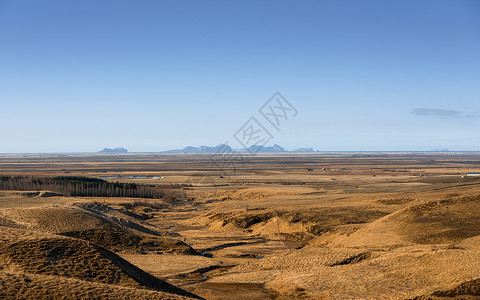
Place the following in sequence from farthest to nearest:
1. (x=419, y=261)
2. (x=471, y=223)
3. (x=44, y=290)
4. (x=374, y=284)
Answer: (x=471, y=223)
(x=419, y=261)
(x=374, y=284)
(x=44, y=290)

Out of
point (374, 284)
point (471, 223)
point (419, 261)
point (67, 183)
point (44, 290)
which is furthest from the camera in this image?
point (67, 183)

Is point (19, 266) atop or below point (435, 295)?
atop

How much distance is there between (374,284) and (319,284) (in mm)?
2758

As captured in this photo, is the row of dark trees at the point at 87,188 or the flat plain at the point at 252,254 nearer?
the flat plain at the point at 252,254

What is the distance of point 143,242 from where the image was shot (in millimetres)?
33938

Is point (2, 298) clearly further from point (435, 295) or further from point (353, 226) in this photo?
point (353, 226)

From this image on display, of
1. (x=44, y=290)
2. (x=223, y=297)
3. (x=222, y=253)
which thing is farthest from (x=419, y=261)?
(x=44, y=290)

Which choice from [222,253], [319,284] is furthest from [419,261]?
[222,253]

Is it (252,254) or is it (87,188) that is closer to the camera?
(252,254)

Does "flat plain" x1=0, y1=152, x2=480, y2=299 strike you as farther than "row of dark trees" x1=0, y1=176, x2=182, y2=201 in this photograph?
No

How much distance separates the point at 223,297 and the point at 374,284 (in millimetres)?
7650

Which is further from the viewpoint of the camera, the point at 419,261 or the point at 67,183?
the point at 67,183

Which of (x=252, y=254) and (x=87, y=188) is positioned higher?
(x=87, y=188)

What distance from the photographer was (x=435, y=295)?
744 inches
